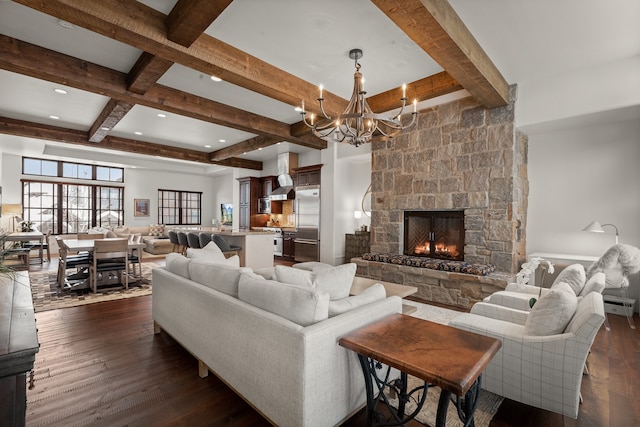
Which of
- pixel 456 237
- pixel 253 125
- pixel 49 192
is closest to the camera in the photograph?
pixel 456 237

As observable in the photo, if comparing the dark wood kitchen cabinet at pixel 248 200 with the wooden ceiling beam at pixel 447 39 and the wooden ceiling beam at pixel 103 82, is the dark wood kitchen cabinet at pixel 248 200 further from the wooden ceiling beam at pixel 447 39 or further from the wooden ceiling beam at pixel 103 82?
the wooden ceiling beam at pixel 447 39

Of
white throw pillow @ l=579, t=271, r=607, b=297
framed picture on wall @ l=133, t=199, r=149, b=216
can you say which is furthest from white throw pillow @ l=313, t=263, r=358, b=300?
framed picture on wall @ l=133, t=199, r=149, b=216

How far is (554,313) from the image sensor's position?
6.21 feet

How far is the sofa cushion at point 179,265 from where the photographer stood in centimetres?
275

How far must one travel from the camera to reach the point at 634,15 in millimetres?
2689

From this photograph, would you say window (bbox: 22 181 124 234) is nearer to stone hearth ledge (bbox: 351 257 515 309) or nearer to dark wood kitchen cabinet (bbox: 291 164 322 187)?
dark wood kitchen cabinet (bbox: 291 164 322 187)

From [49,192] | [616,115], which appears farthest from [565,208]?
[49,192]

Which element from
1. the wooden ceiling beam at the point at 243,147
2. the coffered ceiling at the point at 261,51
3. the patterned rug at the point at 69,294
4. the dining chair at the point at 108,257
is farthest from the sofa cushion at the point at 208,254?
the wooden ceiling beam at the point at 243,147

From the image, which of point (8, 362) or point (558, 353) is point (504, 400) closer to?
point (558, 353)

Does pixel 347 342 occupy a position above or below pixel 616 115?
below

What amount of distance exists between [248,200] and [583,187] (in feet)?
25.7

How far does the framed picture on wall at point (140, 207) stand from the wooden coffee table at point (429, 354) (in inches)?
416

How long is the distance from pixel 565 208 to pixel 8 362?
5838mm

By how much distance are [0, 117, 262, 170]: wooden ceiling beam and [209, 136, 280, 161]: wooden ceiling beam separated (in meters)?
0.43
